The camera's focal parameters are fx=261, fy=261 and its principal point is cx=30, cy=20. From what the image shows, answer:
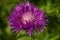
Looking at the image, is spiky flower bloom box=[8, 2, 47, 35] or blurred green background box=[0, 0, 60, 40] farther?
blurred green background box=[0, 0, 60, 40]

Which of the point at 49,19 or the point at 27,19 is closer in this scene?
the point at 27,19

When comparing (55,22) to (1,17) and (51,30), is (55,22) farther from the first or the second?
(1,17)

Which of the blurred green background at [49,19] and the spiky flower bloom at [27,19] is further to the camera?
the blurred green background at [49,19]

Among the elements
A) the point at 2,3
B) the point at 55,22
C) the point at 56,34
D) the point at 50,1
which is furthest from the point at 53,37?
the point at 2,3
